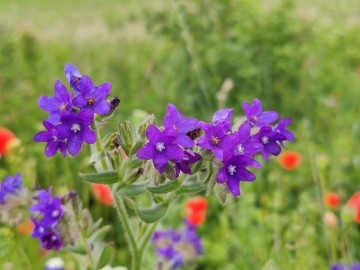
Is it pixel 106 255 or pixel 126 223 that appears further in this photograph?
pixel 106 255

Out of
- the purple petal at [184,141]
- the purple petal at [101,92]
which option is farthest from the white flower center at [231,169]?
the purple petal at [101,92]

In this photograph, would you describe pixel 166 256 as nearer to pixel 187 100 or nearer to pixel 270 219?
pixel 270 219

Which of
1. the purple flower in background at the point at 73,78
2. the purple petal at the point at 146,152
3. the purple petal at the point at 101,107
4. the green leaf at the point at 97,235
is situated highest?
the purple flower in background at the point at 73,78

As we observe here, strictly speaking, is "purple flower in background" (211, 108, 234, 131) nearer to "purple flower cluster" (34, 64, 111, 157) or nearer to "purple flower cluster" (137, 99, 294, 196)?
"purple flower cluster" (137, 99, 294, 196)

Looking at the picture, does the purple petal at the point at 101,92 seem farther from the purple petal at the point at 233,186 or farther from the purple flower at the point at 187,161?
the purple petal at the point at 233,186

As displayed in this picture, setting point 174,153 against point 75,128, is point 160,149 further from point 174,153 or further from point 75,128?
point 75,128

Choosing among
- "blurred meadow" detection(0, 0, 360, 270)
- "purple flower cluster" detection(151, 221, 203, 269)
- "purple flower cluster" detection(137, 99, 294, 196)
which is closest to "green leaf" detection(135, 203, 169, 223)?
"purple flower cluster" detection(137, 99, 294, 196)

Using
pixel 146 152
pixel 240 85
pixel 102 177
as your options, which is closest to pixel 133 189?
pixel 102 177
